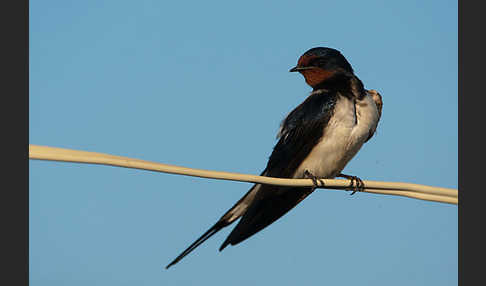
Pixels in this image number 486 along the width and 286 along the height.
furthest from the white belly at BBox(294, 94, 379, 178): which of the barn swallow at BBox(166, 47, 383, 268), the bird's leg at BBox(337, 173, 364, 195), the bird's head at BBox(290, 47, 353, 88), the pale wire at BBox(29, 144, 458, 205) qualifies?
the pale wire at BBox(29, 144, 458, 205)

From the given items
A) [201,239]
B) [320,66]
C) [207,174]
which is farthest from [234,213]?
[207,174]

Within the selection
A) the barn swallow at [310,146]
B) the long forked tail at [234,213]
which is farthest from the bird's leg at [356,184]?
the long forked tail at [234,213]

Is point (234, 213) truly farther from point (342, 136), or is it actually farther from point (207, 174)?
point (207, 174)

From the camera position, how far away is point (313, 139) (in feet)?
12.8

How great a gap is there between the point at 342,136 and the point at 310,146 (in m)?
0.21

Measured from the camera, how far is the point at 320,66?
427cm

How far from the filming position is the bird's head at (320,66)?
13.9 ft

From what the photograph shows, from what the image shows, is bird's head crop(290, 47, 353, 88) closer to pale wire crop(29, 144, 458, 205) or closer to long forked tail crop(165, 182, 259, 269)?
long forked tail crop(165, 182, 259, 269)

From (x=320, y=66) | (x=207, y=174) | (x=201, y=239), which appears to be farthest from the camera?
(x=320, y=66)

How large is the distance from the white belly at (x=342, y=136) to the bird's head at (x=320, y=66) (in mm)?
327

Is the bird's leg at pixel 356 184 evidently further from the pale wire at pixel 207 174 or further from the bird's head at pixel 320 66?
the pale wire at pixel 207 174

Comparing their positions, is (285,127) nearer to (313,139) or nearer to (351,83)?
(313,139)

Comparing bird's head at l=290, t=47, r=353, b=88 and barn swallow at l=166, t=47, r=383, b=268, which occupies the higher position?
bird's head at l=290, t=47, r=353, b=88

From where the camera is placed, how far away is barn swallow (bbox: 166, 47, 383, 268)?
385 cm
